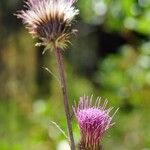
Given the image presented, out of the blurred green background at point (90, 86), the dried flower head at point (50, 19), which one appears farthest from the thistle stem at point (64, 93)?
the blurred green background at point (90, 86)

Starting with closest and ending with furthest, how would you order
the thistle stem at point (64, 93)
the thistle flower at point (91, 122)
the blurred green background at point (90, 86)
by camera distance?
1. the thistle stem at point (64, 93)
2. the thistle flower at point (91, 122)
3. the blurred green background at point (90, 86)

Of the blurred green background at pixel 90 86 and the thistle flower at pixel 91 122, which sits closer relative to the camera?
the thistle flower at pixel 91 122

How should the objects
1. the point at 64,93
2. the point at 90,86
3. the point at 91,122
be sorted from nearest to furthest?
the point at 64,93 < the point at 91,122 < the point at 90,86

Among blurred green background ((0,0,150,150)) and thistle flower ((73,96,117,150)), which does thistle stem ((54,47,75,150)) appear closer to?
thistle flower ((73,96,117,150))

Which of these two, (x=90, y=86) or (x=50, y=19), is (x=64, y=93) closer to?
(x=50, y=19)

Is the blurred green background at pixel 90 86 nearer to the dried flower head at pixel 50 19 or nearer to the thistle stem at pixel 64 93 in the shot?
the dried flower head at pixel 50 19

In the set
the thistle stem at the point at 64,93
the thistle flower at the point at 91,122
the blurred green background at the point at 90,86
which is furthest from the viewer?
the blurred green background at the point at 90,86

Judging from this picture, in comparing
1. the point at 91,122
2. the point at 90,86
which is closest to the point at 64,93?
the point at 91,122

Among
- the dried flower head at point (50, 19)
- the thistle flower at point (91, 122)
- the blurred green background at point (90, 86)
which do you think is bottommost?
the thistle flower at point (91, 122)
